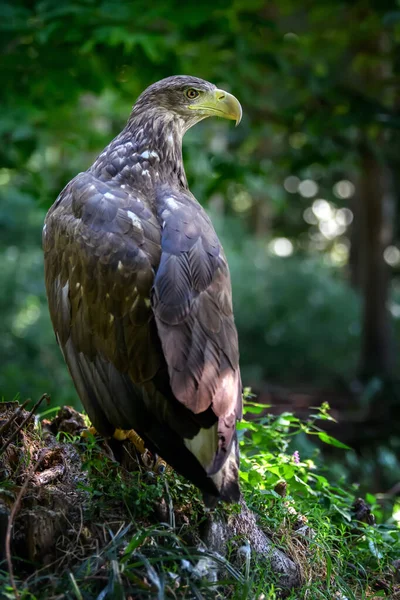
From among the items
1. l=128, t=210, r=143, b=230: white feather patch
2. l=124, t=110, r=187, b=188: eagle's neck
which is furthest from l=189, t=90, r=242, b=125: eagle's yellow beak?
l=128, t=210, r=143, b=230: white feather patch

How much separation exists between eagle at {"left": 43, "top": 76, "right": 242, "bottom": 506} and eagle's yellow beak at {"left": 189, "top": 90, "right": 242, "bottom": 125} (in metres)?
0.60

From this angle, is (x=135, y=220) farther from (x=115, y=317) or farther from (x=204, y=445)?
(x=204, y=445)

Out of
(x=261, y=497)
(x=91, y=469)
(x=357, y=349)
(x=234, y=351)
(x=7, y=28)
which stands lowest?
(x=357, y=349)

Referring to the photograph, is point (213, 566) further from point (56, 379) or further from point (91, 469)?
point (56, 379)

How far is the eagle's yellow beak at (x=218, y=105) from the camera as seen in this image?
399 centimetres

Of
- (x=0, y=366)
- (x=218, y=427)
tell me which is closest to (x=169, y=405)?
(x=218, y=427)

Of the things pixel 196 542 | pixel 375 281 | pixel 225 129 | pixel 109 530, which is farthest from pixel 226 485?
pixel 225 129

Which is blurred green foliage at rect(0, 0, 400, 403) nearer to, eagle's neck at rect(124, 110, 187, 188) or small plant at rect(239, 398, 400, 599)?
eagle's neck at rect(124, 110, 187, 188)

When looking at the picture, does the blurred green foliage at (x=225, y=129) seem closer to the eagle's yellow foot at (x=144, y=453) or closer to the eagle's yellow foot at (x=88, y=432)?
the eagle's yellow foot at (x=88, y=432)

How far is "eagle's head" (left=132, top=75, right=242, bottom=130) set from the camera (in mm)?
3977

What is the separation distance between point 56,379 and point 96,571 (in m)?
7.42

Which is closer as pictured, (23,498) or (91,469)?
(23,498)

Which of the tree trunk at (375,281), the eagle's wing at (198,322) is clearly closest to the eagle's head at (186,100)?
the eagle's wing at (198,322)

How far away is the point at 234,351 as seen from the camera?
119 inches
